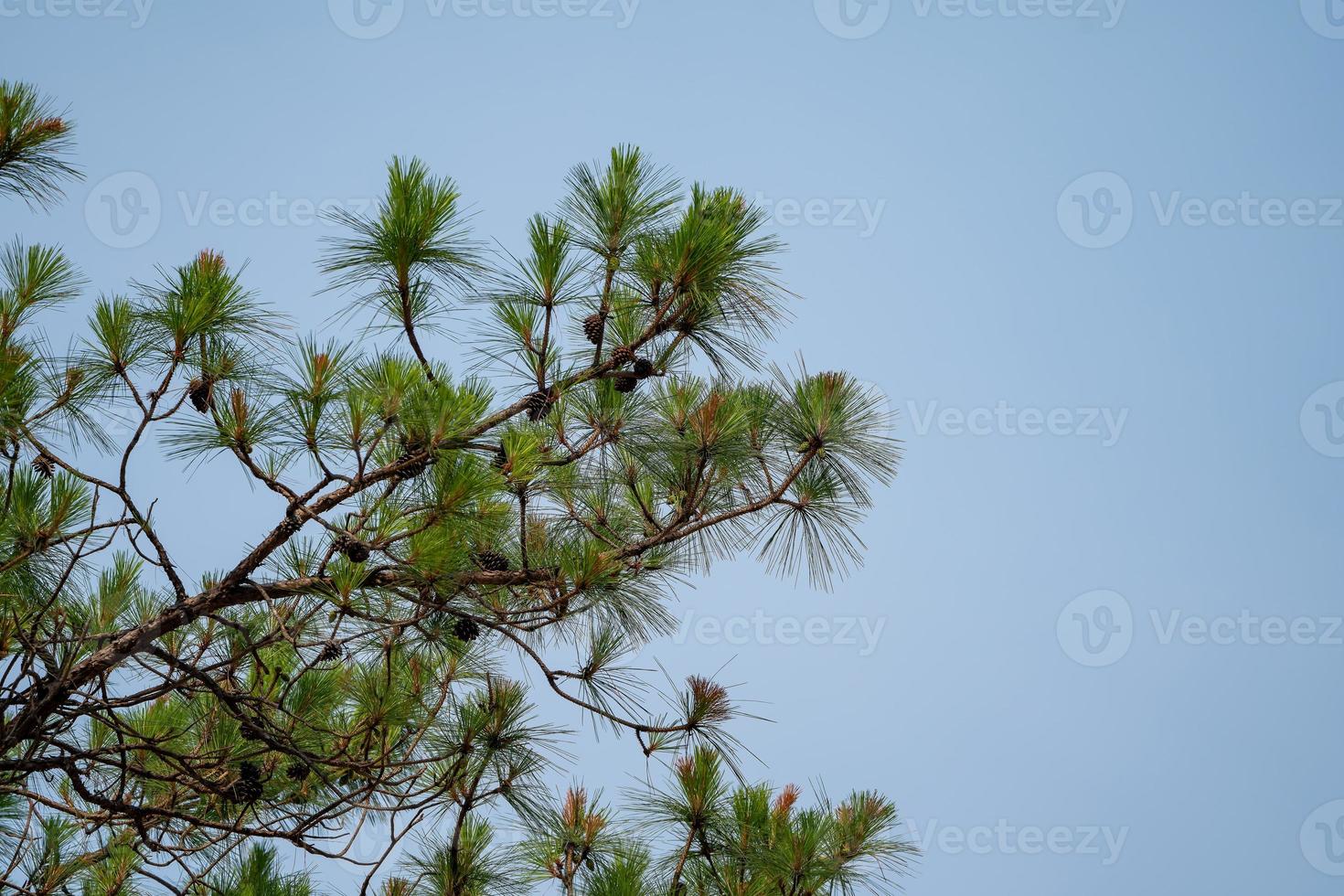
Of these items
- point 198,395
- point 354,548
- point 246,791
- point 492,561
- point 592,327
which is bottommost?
point 246,791

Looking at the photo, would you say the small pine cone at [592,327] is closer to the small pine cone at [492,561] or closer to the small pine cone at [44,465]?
the small pine cone at [492,561]

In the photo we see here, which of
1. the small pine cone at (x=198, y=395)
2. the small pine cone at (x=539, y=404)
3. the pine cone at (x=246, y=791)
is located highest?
the small pine cone at (x=539, y=404)

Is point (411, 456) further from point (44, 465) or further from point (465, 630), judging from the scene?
point (44, 465)

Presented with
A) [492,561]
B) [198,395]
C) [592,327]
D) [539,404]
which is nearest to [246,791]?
[492,561]

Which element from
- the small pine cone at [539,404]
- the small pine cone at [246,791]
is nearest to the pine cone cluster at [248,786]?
the small pine cone at [246,791]

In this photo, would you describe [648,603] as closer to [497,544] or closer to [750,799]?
[497,544]

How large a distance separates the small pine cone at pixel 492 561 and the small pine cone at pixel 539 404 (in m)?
0.28

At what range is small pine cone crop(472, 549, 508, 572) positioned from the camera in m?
2.39

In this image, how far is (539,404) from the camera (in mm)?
2299

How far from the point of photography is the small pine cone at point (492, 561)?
2395 mm

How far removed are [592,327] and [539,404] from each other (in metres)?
0.18

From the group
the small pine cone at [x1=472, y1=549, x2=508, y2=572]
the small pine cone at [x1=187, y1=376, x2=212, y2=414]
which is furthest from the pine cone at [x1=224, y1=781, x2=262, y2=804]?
the small pine cone at [x1=187, y1=376, x2=212, y2=414]

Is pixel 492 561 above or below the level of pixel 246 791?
above

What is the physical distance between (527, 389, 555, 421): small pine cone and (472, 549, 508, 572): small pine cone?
28cm
